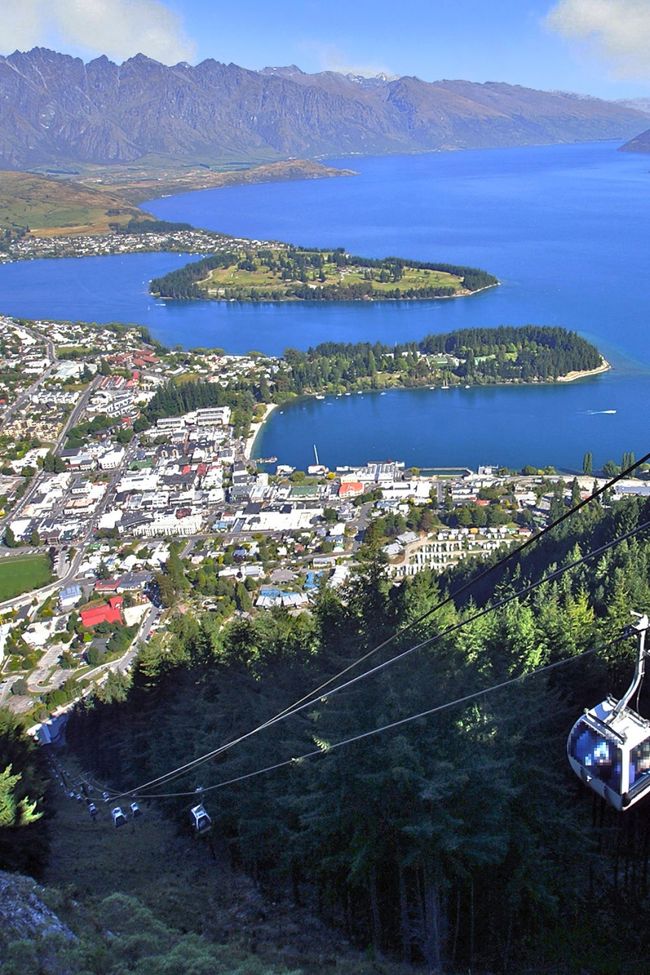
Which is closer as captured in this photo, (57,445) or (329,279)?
(57,445)

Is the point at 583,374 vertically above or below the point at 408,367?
above

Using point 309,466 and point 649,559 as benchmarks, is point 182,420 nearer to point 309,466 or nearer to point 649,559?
point 309,466

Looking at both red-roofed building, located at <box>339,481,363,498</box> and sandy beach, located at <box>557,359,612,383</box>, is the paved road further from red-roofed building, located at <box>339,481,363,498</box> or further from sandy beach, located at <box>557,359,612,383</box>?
sandy beach, located at <box>557,359,612,383</box>

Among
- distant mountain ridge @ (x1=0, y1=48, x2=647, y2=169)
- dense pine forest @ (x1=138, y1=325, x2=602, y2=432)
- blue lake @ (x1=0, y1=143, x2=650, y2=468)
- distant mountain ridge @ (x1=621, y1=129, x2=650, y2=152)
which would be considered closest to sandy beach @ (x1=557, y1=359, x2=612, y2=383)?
dense pine forest @ (x1=138, y1=325, x2=602, y2=432)

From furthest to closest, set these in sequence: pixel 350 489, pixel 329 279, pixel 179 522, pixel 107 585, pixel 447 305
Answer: pixel 329 279 < pixel 447 305 < pixel 350 489 < pixel 179 522 < pixel 107 585

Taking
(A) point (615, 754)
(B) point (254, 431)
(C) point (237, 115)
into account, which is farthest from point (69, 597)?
(C) point (237, 115)

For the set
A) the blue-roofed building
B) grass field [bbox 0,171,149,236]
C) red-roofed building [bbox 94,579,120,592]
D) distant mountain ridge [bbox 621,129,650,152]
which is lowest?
the blue-roofed building

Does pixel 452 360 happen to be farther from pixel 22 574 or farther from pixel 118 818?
pixel 118 818
